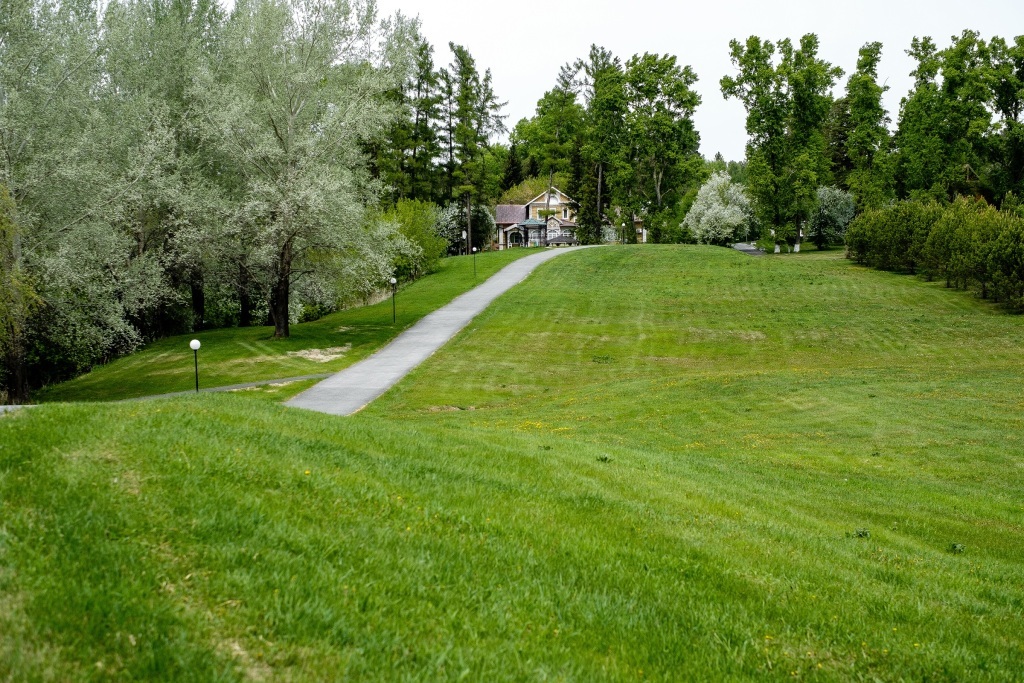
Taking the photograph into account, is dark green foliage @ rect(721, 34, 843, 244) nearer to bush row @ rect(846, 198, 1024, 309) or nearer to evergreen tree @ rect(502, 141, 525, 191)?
bush row @ rect(846, 198, 1024, 309)

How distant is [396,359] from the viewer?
36.0 m

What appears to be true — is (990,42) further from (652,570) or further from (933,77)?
(652,570)

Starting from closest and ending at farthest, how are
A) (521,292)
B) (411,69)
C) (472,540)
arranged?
(472,540) → (411,69) → (521,292)

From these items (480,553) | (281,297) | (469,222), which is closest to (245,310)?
(281,297)

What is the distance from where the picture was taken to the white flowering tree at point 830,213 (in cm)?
8412

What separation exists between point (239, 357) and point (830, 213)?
7448 cm

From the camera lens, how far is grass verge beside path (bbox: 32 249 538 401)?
3056cm

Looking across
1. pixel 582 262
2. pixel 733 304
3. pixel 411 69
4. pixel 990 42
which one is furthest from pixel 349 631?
pixel 990 42

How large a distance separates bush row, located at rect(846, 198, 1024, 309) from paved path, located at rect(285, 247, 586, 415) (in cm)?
3320

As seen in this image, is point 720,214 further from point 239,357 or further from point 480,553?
point 480,553

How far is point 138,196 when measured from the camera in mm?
30828

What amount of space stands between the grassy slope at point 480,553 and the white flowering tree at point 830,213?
73.4m

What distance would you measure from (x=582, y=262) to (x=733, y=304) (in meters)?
20.9

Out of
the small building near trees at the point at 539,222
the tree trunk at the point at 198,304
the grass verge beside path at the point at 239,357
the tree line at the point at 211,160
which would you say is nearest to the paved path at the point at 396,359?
the grass verge beside path at the point at 239,357
